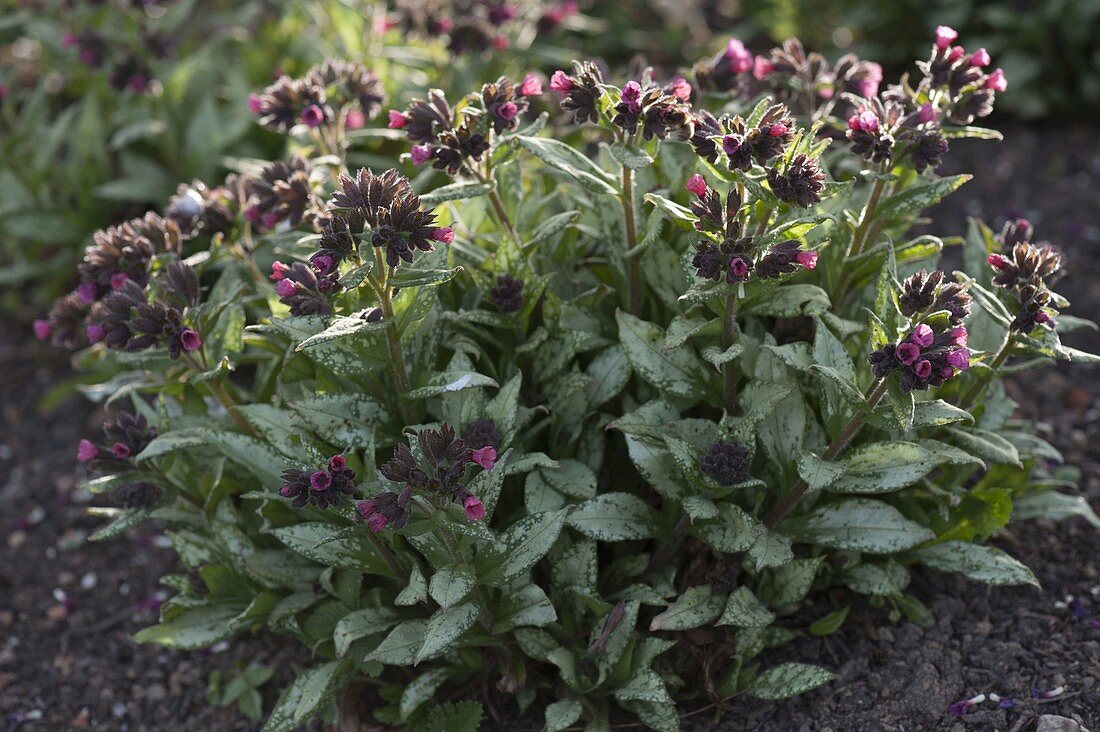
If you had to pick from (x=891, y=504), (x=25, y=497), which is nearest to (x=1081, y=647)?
(x=891, y=504)

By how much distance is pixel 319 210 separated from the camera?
328 cm

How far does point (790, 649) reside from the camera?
3312 millimetres

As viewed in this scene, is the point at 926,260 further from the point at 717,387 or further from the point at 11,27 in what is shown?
the point at 11,27

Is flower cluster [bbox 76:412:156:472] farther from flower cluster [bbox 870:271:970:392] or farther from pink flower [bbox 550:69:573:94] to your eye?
flower cluster [bbox 870:271:970:392]

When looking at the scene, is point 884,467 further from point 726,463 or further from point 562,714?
point 562,714

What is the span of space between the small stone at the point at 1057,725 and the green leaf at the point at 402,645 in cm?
167

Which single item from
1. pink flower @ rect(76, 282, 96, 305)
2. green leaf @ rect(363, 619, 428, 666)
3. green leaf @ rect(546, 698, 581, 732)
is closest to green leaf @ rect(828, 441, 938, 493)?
green leaf @ rect(546, 698, 581, 732)

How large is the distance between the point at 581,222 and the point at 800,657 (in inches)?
59.5


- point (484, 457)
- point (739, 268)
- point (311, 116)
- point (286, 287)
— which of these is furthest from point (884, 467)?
point (311, 116)

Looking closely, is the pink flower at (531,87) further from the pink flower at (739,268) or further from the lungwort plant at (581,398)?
the pink flower at (739,268)

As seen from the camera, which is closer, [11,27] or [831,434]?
[831,434]

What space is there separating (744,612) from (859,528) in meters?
0.41

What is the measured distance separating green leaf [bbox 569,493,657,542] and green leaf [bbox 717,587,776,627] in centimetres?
30

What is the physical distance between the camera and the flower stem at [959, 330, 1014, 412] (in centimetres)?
310
